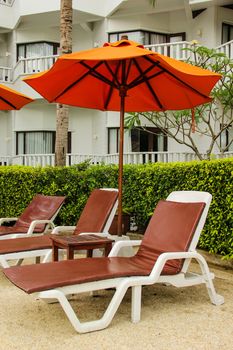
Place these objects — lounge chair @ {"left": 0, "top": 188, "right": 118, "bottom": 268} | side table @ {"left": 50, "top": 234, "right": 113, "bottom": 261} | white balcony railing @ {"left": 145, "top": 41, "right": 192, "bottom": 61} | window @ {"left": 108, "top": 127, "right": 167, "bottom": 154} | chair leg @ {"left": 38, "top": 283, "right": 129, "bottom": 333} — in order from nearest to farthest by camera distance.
Answer: chair leg @ {"left": 38, "top": 283, "right": 129, "bottom": 333} < side table @ {"left": 50, "top": 234, "right": 113, "bottom": 261} < lounge chair @ {"left": 0, "top": 188, "right": 118, "bottom": 268} < white balcony railing @ {"left": 145, "top": 41, "right": 192, "bottom": 61} < window @ {"left": 108, "top": 127, "right": 167, "bottom": 154}

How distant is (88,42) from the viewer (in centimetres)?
2202

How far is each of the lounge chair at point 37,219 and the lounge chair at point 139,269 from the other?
2467 mm

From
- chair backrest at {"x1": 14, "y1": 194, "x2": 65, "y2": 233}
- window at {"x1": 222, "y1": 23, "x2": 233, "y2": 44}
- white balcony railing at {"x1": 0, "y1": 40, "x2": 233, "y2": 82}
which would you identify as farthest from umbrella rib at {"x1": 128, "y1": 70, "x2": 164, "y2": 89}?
window at {"x1": 222, "y1": 23, "x2": 233, "y2": 44}

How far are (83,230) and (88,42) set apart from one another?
1683 cm

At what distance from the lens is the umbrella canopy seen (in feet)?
25.8

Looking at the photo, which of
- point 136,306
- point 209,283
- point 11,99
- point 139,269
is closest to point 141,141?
point 11,99

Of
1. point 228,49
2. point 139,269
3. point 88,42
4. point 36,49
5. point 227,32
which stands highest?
point 88,42

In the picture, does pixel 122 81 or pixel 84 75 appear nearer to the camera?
pixel 122 81

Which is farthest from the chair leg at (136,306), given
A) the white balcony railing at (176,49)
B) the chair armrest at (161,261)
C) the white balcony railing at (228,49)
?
the white balcony railing at (176,49)

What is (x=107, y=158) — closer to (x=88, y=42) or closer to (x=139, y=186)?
(x=88, y=42)

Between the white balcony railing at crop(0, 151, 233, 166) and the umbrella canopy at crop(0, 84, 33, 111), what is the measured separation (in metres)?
7.13

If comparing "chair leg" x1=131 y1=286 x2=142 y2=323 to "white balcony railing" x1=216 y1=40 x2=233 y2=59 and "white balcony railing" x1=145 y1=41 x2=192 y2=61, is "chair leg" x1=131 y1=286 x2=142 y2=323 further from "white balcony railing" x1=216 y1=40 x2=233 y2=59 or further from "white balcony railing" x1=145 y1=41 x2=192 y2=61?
"white balcony railing" x1=145 y1=41 x2=192 y2=61

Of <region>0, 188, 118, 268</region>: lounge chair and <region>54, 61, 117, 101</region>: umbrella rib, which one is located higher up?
<region>54, 61, 117, 101</region>: umbrella rib

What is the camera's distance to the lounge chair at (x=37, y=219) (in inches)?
293
